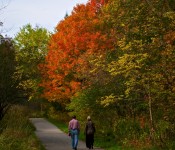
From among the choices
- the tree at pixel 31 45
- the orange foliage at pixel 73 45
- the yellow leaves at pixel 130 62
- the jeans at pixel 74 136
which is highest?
the tree at pixel 31 45

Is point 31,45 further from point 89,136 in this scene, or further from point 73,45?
point 89,136

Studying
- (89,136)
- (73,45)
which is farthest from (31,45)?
(89,136)

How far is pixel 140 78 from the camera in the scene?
16.4 metres

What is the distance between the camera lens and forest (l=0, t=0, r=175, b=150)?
15648mm

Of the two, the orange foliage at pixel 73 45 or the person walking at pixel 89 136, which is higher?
the orange foliage at pixel 73 45

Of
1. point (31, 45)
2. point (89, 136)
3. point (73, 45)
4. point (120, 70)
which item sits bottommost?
point (89, 136)

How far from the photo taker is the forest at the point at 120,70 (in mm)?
15648

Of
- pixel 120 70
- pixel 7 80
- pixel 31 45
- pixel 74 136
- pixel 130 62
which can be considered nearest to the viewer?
pixel 130 62

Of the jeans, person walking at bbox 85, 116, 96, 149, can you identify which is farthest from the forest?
the jeans

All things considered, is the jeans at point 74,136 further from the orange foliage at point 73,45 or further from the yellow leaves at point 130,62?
the orange foliage at point 73,45

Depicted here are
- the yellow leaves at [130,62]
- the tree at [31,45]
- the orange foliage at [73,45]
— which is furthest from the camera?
the tree at [31,45]

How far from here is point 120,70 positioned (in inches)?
658

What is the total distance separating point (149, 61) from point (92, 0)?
19.5 m

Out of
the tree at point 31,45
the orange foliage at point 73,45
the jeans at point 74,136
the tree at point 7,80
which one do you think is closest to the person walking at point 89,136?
the jeans at point 74,136
